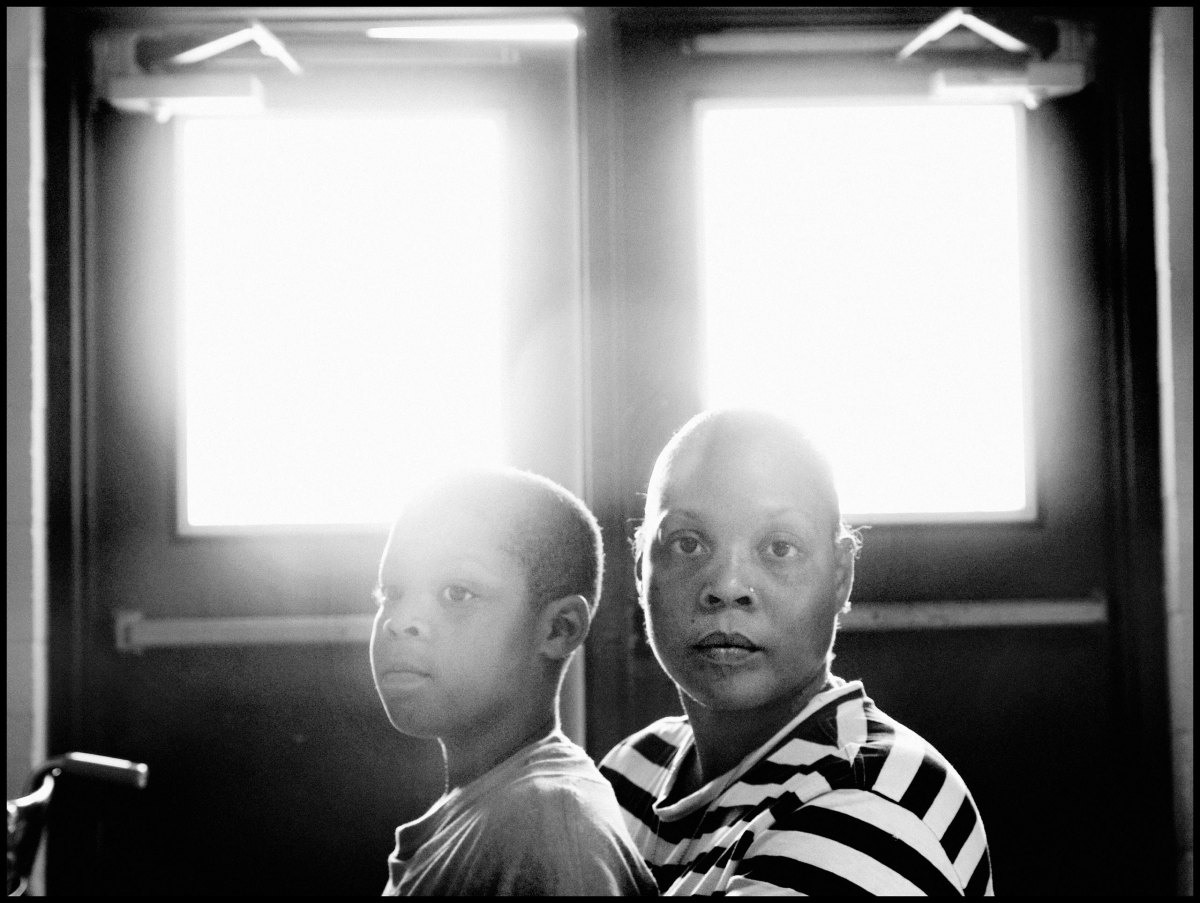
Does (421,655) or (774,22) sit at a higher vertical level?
(774,22)

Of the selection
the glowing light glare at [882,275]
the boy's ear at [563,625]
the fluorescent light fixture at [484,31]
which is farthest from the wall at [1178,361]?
the boy's ear at [563,625]

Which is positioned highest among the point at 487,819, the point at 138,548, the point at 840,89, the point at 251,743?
the point at 840,89

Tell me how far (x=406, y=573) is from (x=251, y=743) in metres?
0.76

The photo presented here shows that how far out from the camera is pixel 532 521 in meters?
0.64

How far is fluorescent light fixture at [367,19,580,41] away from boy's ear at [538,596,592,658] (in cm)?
86

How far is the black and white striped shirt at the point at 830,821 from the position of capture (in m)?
0.56

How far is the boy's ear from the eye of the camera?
63 centimetres

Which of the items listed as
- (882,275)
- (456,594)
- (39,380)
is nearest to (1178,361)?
(882,275)

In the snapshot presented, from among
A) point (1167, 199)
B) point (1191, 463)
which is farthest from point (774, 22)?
point (1191, 463)

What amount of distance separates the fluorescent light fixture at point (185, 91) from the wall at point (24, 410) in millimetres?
99

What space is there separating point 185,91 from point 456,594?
862 millimetres

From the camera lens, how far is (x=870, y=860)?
Result: 56cm

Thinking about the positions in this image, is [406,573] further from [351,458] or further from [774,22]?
[774,22]

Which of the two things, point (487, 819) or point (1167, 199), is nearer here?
point (487, 819)
